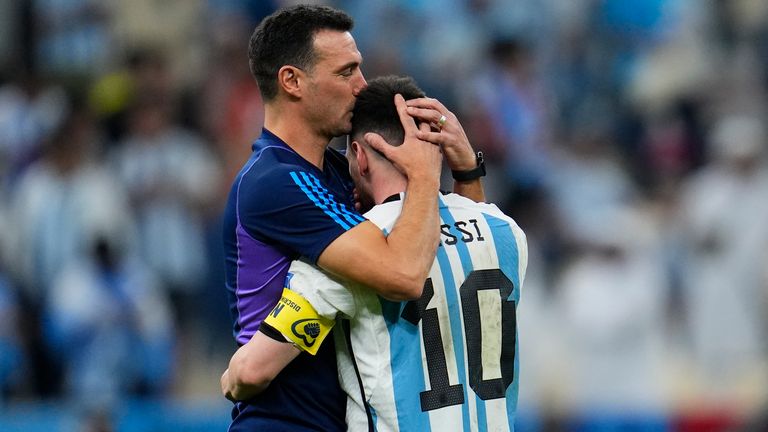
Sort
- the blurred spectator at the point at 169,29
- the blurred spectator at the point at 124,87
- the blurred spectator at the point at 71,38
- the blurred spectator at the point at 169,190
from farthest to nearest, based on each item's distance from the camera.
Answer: the blurred spectator at the point at 169,29
the blurred spectator at the point at 71,38
the blurred spectator at the point at 124,87
the blurred spectator at the point at 169,190

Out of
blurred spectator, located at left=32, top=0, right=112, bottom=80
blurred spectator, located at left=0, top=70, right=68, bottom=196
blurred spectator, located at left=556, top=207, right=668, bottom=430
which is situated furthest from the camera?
blurred spectator, located at left=32, top=0, right=112, bottom=80

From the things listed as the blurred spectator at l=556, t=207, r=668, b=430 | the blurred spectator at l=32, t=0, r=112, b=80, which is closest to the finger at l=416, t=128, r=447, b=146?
the blurred spectator at l=556, t=207, r=668, b=430

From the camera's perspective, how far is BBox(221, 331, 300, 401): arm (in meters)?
4.09

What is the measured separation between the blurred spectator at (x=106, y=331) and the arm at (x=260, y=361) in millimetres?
5096

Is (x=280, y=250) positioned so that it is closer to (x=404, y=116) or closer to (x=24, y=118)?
(x=404, y=116)

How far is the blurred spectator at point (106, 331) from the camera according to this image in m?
9.20

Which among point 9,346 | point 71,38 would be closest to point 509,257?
point 9,346

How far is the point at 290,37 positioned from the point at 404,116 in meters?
0.44

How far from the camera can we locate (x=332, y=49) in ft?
14.2

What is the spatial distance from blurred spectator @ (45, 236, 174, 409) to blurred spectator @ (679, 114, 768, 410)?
3809mm

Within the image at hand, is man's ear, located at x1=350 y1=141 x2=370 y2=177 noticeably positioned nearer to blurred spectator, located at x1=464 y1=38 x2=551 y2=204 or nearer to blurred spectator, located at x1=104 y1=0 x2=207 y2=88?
blurred spectator, located at x1=464 y1=38 x2=551 y2=204

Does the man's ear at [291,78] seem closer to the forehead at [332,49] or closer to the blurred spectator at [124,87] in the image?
the forehead at [332,49]

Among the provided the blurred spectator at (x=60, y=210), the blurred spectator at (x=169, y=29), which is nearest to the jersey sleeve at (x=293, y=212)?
the blurred spectator at (x=60, y=210)

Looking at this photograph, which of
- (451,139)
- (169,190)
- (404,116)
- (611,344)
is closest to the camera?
(404,116)
